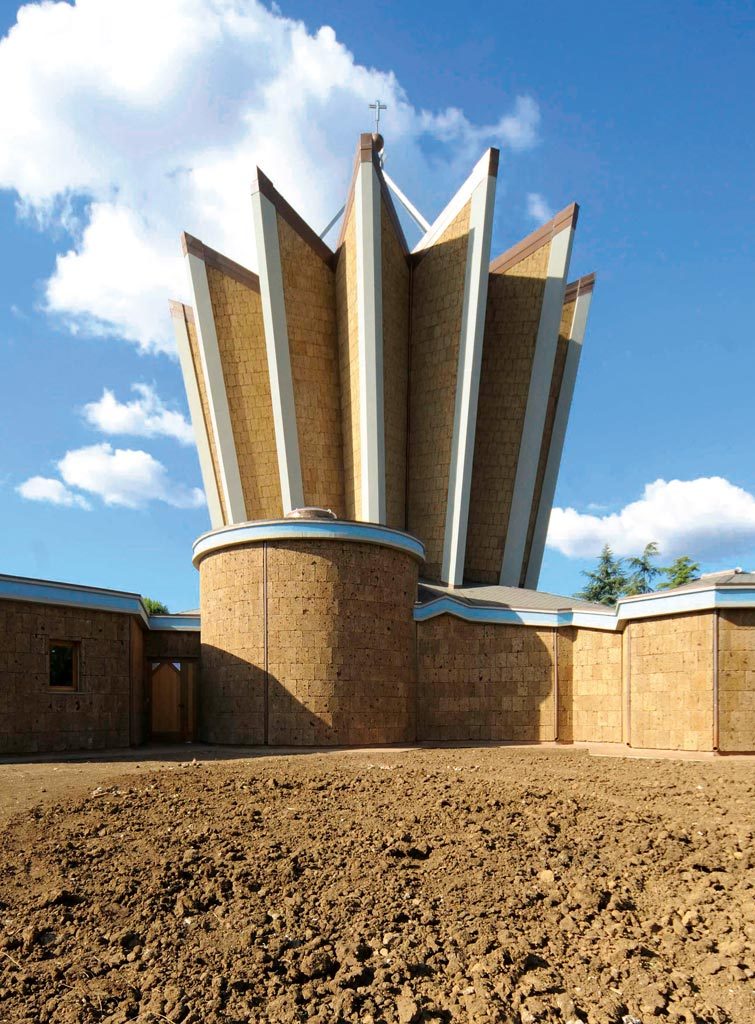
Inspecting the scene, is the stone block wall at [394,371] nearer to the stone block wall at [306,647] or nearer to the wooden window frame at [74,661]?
the stone block wall at [306,647]

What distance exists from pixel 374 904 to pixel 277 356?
19.5 m

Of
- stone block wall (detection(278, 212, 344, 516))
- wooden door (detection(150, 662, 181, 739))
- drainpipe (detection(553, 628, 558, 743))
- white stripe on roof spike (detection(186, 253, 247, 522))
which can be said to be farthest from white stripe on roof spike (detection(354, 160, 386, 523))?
drainpipe (detection(553, 628, 558, 743))

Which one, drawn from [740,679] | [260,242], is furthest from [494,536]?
[740,679]

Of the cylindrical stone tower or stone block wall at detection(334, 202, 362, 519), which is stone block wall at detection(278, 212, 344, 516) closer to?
stone block wall at detection(334, 202, 362, 519)

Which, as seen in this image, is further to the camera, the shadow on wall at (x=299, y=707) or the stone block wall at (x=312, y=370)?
the stone block wall at (x=312, y=370)

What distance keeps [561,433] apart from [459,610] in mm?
11177

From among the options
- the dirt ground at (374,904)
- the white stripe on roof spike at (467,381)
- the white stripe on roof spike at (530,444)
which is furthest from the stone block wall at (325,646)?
the white stripe on roof spike at (530,444)

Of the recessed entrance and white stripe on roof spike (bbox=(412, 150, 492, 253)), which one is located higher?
white stripe on roof spike (bbox=(412, 150, 492, 253))

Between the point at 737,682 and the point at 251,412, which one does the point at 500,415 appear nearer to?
the point at 251,412

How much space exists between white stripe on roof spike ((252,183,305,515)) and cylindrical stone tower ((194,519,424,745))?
24.8 feet

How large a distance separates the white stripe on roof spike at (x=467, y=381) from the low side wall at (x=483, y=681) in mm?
5697

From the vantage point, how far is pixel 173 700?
20078 mm

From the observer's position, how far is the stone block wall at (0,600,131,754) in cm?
Answer: 1390

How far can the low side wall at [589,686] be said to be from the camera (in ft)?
55.1
